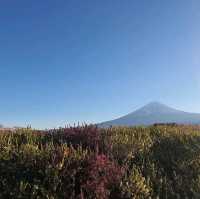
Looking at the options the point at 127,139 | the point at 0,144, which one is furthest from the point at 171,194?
the point at 0,144

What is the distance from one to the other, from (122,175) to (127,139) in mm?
2255

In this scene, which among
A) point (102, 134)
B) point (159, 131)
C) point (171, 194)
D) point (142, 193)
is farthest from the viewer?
point (159, 131)

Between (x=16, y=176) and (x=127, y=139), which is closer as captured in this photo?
(x=16, y=176)

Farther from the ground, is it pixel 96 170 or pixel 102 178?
pixel 96 170

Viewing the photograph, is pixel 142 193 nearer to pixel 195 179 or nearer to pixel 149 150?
pixel 195 179

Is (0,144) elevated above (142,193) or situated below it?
above

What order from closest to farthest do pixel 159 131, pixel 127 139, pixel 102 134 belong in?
pixel 127 139, pixel 102 134, pixel 159 131

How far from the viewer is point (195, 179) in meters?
8.96

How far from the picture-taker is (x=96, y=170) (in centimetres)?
767

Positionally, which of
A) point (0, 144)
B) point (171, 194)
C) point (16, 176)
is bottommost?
point (171, 194)

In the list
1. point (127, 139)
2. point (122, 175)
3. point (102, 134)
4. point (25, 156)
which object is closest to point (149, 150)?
point (127, 139)

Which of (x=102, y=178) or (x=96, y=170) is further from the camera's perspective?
(x=96, y=170)

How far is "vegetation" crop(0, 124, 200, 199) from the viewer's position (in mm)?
7160

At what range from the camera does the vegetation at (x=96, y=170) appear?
282 inches
